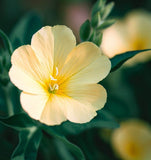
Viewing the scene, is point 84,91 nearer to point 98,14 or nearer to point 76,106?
point 76,106

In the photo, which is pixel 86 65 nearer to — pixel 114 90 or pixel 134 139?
pixel 134 139

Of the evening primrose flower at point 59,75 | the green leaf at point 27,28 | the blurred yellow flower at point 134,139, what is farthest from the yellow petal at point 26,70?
the blurred yellow flower at point 134,139

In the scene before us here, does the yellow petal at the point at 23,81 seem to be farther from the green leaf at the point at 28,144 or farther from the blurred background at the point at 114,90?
the blurred background at the point at 114,90

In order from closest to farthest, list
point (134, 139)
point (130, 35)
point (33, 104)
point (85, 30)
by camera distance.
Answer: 1. point (33, 104)
2. point (85, 30)
3. point (134, 139)
4. point (130, 35)

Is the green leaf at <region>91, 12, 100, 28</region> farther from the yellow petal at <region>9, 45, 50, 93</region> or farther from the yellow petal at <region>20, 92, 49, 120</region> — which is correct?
the yellow petal at <region>20, 92, 49, 120</region>

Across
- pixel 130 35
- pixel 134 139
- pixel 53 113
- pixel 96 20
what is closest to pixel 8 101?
pixel 53 113

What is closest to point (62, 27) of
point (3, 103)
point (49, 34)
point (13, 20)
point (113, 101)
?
point (49, 34)
